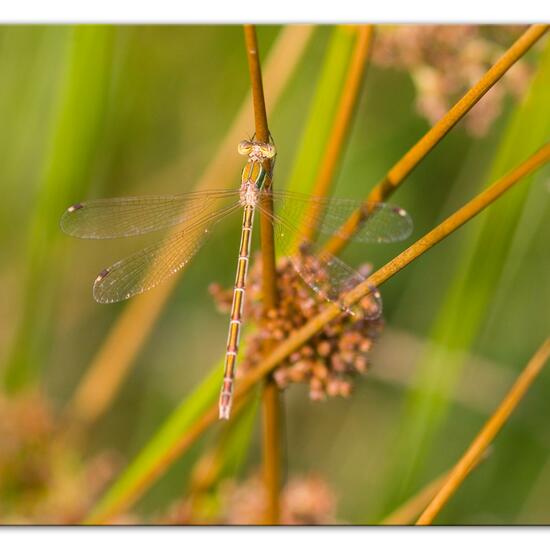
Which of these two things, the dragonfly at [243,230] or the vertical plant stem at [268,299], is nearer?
the vertical plant stem at [268,299]

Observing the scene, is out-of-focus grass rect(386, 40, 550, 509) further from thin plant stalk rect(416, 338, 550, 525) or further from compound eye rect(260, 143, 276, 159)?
compound eye rect(260, 143, 276, 159)

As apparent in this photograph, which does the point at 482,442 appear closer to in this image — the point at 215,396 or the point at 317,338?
the point at 317,338

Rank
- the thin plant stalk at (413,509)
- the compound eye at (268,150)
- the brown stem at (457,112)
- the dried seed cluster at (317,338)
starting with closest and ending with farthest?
1. the brown stem at (457,112)
2. the dried seed cluster at (317,338)
3. the compound eye at (268,150)
4. the thin plant stalk at (413,509)

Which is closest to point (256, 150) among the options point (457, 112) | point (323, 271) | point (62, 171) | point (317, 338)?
point (323, 271)

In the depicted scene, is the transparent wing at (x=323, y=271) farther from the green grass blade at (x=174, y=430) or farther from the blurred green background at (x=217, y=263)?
the blurred green background at (x=217, y=263)

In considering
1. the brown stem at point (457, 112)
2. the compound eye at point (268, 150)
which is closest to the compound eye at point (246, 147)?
the compound eye at point (268, 150)

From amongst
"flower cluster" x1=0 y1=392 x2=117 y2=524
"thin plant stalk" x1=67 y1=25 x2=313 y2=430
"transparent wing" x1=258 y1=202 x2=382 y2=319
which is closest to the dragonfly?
"transparent wing" x1=258 y1=202 x2=382 y2=319
